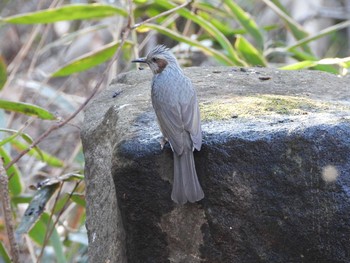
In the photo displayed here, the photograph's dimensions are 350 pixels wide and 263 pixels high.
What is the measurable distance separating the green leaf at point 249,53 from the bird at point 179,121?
4.89 ft

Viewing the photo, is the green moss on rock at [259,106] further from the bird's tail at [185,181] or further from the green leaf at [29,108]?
the green leaf at [29,108]

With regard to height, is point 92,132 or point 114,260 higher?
point 92,132

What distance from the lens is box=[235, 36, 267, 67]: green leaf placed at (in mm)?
5684

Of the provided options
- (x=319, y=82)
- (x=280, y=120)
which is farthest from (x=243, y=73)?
(x=280, y=120)

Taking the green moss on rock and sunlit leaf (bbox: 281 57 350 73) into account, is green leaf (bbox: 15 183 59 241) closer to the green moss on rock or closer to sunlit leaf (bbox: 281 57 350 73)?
the green moss on rock

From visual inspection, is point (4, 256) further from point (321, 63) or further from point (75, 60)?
point (321, 63)

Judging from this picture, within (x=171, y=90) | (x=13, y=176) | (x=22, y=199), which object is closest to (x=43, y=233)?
(x=22, y=199)

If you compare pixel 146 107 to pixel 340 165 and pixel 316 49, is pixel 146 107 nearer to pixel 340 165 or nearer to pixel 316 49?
pixel 340 165

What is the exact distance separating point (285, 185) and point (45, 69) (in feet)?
18.5

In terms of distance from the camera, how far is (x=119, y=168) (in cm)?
314

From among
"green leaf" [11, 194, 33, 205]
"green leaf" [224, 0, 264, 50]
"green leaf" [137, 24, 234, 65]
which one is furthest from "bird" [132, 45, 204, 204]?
"green leaf" [224, 0, 264, 50]

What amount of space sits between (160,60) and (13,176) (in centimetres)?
144

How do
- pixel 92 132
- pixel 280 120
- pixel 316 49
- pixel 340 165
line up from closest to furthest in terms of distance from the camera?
pixel 340 165
pixel 280 120
pixel 92 132
pixel 316 49

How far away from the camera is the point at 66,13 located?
5.66 metres
